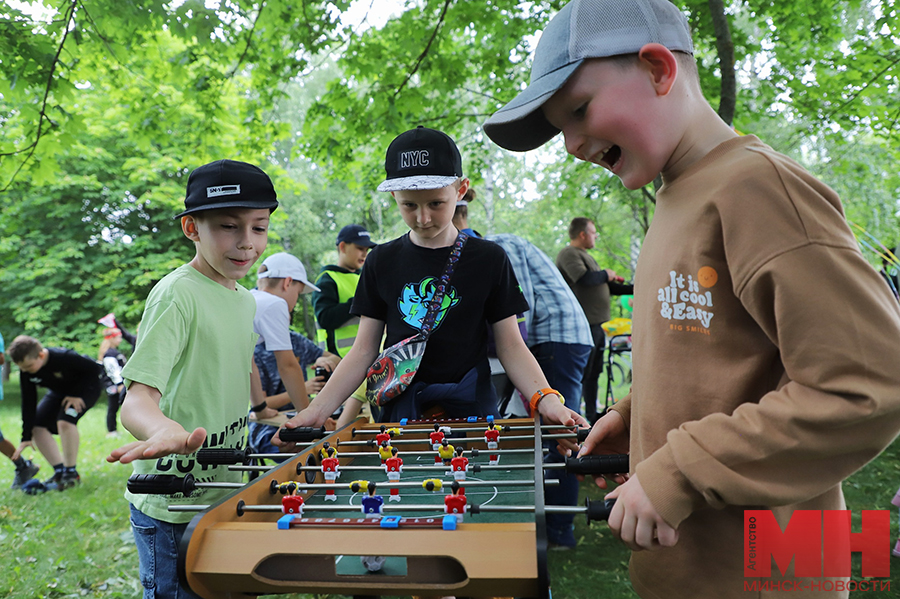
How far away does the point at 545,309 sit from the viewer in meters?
4.86

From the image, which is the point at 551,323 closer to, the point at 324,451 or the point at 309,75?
the point at 324,451

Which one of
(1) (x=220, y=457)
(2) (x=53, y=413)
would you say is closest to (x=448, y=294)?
(1) (x=220, y=457)

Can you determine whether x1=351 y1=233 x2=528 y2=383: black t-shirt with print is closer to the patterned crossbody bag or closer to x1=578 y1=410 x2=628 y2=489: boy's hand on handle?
the patterned crossbody bag

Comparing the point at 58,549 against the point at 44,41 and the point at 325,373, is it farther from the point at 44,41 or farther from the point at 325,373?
the point at 44,41

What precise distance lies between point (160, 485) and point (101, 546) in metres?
4.58

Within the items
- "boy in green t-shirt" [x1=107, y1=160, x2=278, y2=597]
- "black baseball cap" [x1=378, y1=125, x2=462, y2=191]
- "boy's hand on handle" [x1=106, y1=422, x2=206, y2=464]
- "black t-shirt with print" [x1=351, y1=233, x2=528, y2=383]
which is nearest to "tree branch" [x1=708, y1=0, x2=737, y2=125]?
"black t-shirt with print" [x1=351, y1=233, x2=528, y2=383]

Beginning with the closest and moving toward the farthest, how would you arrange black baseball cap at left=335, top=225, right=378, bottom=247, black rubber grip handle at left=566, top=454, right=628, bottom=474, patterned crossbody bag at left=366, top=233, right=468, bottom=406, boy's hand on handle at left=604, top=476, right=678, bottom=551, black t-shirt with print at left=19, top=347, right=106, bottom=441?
boy's hand on handle at left=604, top=476, right=678, bottom=551 < black rubber grip handle at left=566, top=454, right=628, bottom=474 < patterned crossbody bag at left=366, top=233, right=468, bottom=406 < black baseball cap at left=335, top=225, right=378, bottom=247 < black t-shirt with print at left=19, top=347, right=106, bottom=441

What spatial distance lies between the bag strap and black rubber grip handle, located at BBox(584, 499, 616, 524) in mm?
1411

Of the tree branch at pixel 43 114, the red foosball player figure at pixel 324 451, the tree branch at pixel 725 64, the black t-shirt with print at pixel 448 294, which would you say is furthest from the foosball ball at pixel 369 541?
the tree branch at pixel 43 114

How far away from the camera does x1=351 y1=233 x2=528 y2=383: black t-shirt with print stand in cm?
278

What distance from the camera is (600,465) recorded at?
5.41 feet

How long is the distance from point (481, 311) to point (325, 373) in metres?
2.45

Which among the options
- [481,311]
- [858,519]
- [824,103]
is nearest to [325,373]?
[481,311]

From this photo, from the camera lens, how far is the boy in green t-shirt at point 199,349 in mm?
2102
